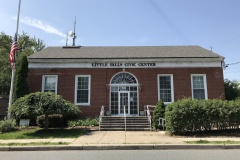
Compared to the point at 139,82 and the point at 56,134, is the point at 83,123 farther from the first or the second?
the point at 139,82

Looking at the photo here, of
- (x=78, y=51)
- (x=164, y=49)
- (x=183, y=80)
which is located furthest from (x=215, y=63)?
(x=78, y=51)

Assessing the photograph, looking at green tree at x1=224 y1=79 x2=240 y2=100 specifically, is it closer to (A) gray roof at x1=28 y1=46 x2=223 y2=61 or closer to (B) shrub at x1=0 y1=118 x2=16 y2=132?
(A) gray roof at x1=28 y1=46 x2=223 y2=61

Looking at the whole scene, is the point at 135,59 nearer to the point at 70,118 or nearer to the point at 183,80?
the point at 183,80

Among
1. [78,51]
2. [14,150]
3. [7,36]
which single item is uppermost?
[7,36]

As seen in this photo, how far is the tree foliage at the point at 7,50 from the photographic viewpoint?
31.2 m

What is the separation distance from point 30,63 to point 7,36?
17525 millimetres

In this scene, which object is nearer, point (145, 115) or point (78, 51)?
point (145, 115)

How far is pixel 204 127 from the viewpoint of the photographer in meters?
13.3

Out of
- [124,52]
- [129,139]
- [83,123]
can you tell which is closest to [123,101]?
[83,123]

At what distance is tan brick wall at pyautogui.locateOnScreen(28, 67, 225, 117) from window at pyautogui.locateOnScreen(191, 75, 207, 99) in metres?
0.33

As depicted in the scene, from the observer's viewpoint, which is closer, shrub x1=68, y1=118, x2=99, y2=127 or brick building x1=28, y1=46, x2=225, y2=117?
shrub x1=68, y1=118, x2=99, y2=127

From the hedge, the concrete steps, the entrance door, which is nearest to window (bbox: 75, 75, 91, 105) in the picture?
the entrance door

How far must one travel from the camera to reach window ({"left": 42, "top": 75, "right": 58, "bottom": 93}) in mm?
20672

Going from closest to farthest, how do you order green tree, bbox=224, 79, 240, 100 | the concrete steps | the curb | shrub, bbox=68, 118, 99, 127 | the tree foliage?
the curb → the concrete steps → shrub, bbox=68, 118, 99, 127 → green tree, bbox=224, 79, 240, 100 → the tree foliage
